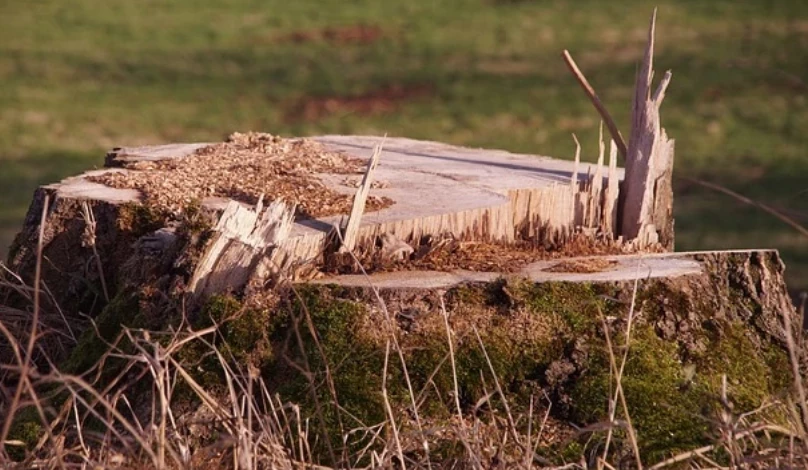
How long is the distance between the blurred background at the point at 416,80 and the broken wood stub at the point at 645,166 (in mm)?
4551

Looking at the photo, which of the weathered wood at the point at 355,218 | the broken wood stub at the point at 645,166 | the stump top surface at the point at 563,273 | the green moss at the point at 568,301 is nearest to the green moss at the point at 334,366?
the stump top surface at the point at 563,273

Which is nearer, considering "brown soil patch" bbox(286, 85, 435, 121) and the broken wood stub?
the broken wood stub

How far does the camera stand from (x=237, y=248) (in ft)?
9.93

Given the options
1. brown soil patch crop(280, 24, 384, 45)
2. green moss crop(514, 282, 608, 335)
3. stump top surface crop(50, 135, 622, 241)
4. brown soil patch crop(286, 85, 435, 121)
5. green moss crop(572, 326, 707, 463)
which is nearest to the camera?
green moss crop(572, 326, 707, 463)

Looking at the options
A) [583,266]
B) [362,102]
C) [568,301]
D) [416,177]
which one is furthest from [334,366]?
[362,102]

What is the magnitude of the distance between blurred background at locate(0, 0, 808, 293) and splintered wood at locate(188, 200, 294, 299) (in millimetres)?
5583

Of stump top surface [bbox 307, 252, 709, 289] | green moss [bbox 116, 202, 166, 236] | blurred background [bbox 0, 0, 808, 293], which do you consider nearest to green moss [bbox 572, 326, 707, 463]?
stump top surface [bbox 307, 252, 709, 289]

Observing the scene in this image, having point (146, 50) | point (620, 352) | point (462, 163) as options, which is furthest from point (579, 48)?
point (620, 352)

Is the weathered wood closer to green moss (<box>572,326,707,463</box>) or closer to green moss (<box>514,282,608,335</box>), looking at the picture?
green moss (<box>514,282,608,335</box>)

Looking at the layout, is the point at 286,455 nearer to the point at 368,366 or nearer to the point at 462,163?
the point at 368,366

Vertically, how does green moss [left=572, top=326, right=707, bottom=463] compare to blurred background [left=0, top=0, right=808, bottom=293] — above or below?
below

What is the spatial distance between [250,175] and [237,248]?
71cm

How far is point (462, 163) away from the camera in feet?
13.7

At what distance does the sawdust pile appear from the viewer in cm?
347
